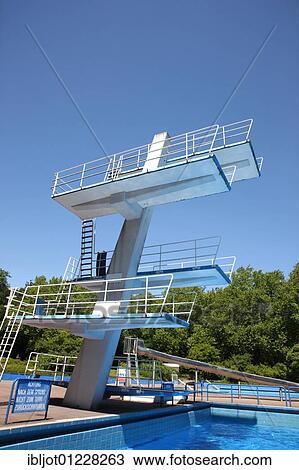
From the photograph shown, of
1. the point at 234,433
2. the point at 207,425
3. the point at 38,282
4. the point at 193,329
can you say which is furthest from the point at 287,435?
the point at 38,282

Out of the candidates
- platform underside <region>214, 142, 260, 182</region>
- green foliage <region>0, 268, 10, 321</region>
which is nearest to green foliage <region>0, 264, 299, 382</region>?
green foliage <region>0, 268, 10, 321</region>

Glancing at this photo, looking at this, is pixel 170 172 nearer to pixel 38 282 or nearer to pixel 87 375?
pixel 87 375

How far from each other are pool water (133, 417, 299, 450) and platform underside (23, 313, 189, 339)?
2979 millimetres

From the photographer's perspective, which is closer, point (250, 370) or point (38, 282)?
point (250, 370)

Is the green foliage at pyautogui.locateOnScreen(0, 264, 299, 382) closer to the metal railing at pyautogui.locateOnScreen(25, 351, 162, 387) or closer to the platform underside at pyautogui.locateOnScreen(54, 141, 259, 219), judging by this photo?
the metal railing at pyautogui.locateOnScreen(25, 351, 162, 387)

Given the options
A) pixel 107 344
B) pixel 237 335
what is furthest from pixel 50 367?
pixel 107 344

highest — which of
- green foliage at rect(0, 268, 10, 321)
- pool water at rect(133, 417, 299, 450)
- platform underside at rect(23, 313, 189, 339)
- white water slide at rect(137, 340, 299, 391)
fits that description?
green foliage at rect(0, 268, 10, 321)

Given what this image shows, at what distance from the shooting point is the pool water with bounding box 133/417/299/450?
9422 mm

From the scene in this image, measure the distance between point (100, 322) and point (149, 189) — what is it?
13.4 feet

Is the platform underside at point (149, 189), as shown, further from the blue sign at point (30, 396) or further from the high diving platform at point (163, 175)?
the blue sign at point (30, 396)

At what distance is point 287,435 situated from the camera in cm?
1177
